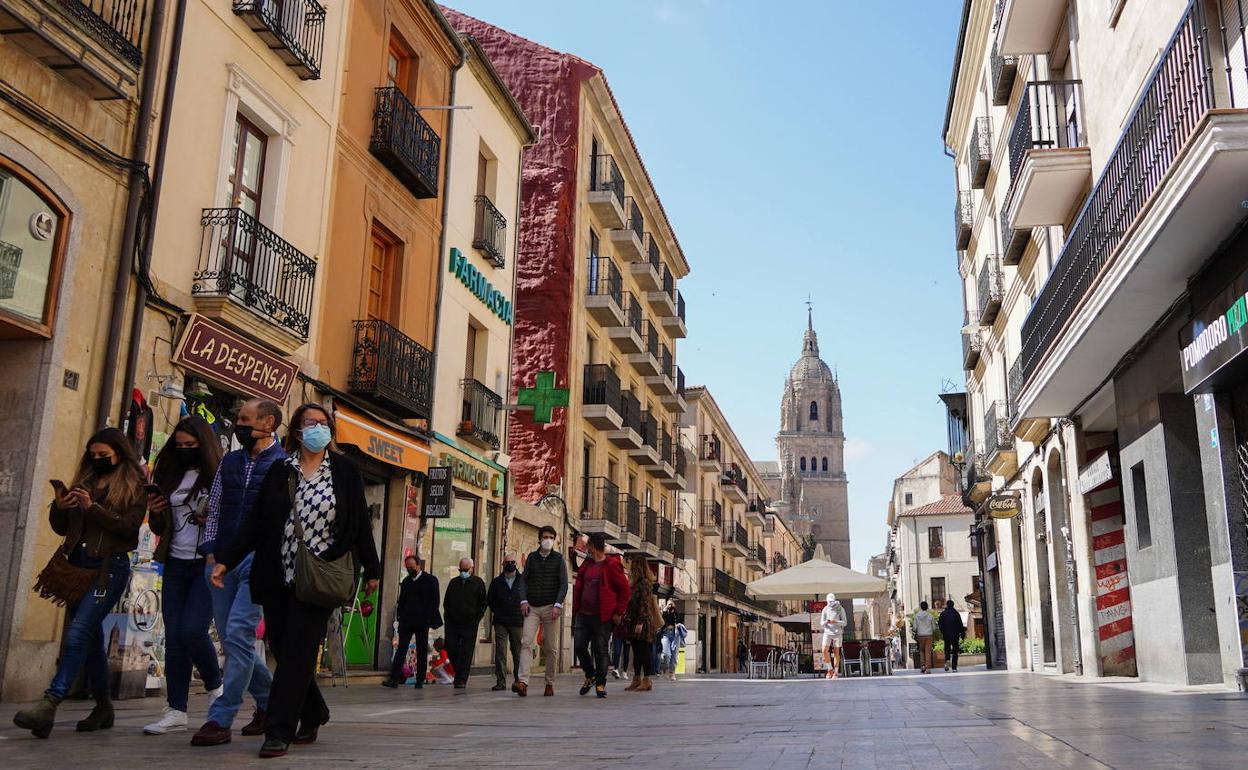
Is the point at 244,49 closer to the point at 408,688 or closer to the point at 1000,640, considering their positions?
the point at 408,688

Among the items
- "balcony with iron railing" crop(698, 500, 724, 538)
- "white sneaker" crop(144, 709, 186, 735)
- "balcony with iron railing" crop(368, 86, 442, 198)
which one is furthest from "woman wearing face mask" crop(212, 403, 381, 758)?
"balcony with iron railing" crop(698, 500, 724, 538)

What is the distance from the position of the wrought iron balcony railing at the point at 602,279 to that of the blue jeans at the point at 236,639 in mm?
22671

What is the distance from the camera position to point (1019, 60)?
19625 millimetres

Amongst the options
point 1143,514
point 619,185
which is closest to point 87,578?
point 1143,514

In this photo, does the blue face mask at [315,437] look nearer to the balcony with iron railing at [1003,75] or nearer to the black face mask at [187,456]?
the black face mask at [187,456]

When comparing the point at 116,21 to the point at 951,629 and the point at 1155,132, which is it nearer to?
Answer: the point at 1155,132

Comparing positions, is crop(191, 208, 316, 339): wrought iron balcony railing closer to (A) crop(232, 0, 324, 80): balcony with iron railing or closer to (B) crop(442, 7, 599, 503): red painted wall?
(A) crop(232, 0, 324, 80): balcony with iron railing

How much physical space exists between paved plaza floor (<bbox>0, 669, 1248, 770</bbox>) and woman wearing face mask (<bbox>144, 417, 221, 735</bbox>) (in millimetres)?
348

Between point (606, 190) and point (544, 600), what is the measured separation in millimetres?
18134

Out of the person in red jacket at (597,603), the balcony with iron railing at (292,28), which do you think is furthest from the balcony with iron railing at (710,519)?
the balcony with iron railing at (292,28)

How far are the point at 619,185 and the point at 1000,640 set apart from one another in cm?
1629

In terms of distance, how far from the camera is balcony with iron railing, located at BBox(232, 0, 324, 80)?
39.5 ft

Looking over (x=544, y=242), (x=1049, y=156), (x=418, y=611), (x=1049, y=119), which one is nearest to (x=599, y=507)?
(x=544, y=242)

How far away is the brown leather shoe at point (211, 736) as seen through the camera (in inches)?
213
